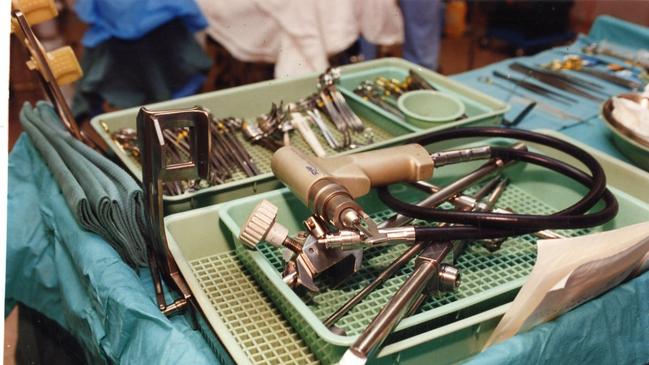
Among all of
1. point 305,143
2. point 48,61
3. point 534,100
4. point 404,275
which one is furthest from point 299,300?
point 534,100

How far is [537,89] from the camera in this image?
1.22m

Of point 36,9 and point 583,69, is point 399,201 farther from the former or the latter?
point 583,69

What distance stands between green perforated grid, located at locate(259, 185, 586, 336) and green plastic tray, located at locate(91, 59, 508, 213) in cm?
10

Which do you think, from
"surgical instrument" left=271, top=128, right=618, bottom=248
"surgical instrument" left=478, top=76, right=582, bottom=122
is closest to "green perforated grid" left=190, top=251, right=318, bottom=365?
"surgical instrument" left=271, top=128, right=618, bottom=248

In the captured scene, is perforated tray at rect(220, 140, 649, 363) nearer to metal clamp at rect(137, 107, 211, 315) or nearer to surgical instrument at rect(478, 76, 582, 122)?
metal clamp at rect(137, 107, 211, 315)

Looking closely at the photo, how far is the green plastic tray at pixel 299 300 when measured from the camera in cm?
56

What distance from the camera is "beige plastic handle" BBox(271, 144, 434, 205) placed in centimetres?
66

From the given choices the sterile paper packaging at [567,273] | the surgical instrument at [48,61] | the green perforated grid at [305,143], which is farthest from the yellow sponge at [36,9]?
the sterile paper packaging at [567,273]

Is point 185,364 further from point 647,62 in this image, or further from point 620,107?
point 647,62

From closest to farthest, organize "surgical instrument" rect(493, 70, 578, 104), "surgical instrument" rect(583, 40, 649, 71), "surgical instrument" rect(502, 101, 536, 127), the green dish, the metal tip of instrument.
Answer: the metal tip of instrument, the green dish, "surgical instrument" rect(502, 101, 536, 127), "surgical instrument" rect(493, 70, 578, 104), "surgical instrument" rect(583, 40, 649, 71)

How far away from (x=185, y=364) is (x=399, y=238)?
24cm

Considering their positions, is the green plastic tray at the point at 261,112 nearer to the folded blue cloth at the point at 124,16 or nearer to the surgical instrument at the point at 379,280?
the surgical instrument at the point at 379,280

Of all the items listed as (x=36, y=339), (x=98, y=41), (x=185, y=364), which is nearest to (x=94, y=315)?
(x=185, y=364)

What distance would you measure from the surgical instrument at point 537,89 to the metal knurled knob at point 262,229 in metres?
0.78
